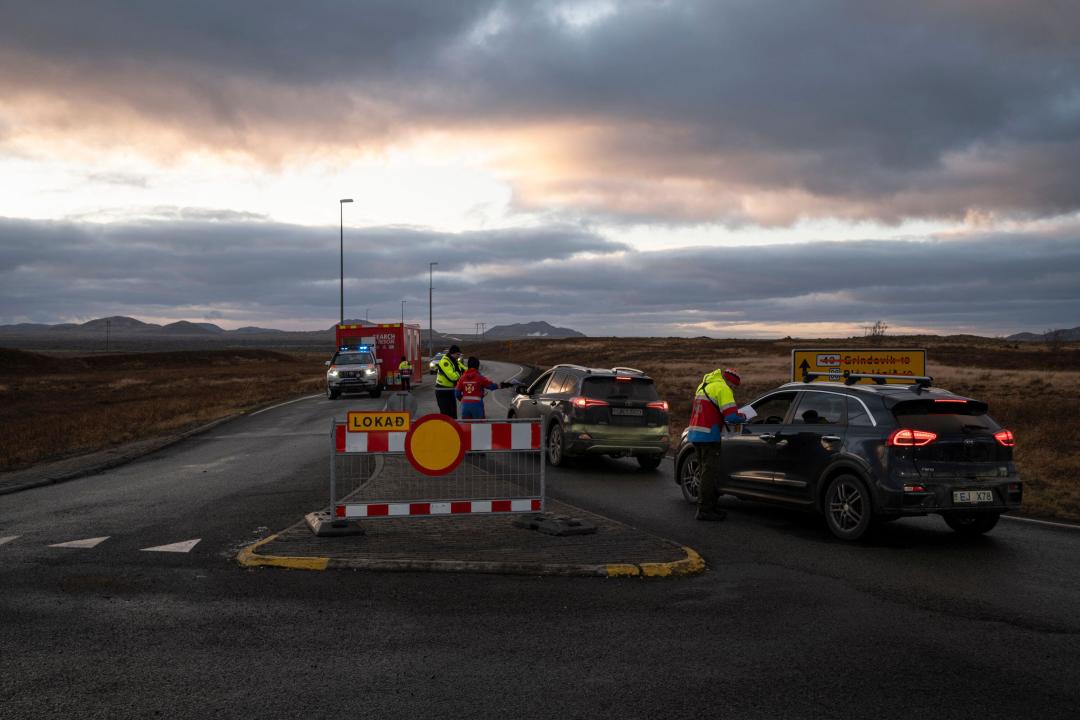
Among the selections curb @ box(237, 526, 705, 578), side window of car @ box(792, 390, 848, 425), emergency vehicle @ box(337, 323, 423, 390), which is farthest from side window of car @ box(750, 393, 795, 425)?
emergency vehicle @ box(337, 323, 423, 390)

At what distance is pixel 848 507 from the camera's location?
9.53 meters

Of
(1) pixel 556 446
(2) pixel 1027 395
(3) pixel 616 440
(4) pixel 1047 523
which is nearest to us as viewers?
(4) pixel 1047 523

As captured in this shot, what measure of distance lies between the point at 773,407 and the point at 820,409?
1.05 m

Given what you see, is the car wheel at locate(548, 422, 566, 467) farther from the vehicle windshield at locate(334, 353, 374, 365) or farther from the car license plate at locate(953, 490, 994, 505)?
the vehicle windshield at locate(334, 353, 374, 365)

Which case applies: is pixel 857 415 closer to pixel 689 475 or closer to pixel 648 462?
pixel 689 475

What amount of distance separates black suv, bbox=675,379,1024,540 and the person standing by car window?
0.65 metres

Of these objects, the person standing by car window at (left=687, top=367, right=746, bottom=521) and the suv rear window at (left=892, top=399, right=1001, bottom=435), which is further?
the person standing by car window at (left=687, top=367, right=746, bottom=521)

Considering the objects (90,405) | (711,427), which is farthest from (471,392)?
(90,405)

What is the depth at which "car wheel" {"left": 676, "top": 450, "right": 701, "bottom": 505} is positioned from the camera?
1179cm

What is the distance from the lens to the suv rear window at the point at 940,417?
9.18 m

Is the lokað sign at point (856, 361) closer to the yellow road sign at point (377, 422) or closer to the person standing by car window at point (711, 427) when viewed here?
the person standing by car window at point (711, 427)

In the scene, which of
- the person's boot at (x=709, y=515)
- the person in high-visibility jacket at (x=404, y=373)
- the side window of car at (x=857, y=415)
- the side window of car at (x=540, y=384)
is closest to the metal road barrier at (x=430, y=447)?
the person's boot at (x=709, y=515)

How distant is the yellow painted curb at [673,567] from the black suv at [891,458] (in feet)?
7.31

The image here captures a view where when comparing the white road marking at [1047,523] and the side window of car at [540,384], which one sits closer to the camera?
the white road marking at [1047,523]
